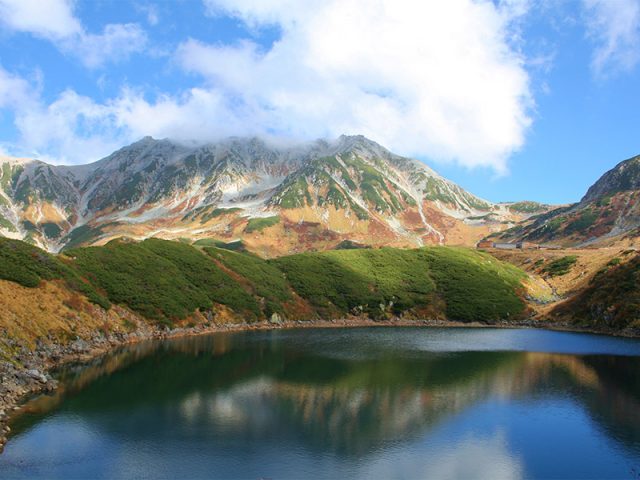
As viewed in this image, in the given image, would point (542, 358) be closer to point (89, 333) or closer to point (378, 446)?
point (378, 446)

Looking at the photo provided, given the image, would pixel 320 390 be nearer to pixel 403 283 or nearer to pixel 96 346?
pixel 96 346

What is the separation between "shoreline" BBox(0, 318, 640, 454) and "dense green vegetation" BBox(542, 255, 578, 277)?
30.4 m

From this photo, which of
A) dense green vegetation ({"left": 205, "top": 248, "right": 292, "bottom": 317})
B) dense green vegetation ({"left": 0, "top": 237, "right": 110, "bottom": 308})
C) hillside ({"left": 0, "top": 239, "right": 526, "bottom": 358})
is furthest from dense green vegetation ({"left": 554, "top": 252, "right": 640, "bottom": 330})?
dense green vegetation ({"left": 0, "top": 237, "right": 110, "bottom": 308})

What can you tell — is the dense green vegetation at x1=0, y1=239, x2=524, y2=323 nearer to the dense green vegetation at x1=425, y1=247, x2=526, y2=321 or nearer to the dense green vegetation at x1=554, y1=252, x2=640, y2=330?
the dense green vegetation at x1=425, y1=247, x2=526, y2=321

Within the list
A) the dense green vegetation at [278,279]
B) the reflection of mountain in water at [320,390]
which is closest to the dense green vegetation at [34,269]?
the dense green vegetation at [278,279]

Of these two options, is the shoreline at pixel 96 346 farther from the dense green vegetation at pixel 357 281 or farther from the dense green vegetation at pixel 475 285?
the dense green vegetation at pixel 357 281

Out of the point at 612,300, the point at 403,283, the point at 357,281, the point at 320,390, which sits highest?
the point at 357,281

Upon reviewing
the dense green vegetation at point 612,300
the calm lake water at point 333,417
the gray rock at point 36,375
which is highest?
the dense green vegetation at point 612,300

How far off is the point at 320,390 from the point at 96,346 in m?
32.5

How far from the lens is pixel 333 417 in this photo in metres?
39.3

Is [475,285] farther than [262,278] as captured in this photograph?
Yes

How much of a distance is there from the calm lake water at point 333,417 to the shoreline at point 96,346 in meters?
1.85

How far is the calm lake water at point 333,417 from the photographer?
98.3 feet

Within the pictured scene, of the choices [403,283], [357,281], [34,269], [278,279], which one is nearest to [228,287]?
[278,279]
